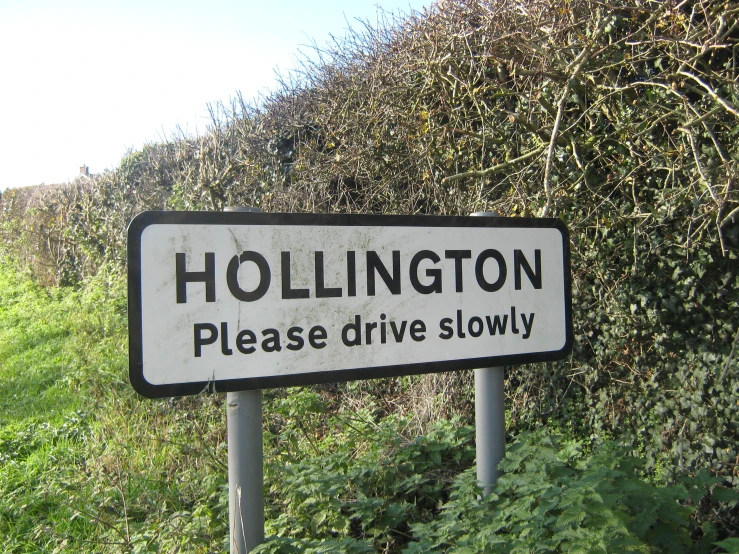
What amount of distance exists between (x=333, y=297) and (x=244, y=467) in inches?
22.3

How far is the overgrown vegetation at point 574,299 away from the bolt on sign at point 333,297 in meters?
0.58

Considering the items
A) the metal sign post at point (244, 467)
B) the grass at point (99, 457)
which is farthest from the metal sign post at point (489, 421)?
Result: the grass at point (99, 457)

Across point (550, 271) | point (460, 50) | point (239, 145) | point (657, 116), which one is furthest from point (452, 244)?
point (239, 145)

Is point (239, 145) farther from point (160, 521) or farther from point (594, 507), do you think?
point (594, 507)

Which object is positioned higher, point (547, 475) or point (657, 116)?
point (657, 116)

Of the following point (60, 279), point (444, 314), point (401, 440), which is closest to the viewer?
point (444, 314)

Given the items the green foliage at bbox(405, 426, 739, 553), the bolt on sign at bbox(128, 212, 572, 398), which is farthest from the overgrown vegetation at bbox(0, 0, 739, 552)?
the bolt on sign at bbox(128, 212, 572, 398)

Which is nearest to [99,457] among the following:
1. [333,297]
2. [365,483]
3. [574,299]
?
[365,483]

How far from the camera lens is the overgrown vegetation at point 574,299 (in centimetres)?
267

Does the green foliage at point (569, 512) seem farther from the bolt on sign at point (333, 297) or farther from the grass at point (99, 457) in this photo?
the grass at point (99, 457)

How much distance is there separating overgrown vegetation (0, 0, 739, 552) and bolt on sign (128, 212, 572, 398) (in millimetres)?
577

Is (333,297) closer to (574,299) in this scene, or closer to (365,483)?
(365,483)

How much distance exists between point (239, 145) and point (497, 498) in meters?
5.72

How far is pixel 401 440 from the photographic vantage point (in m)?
3.42
